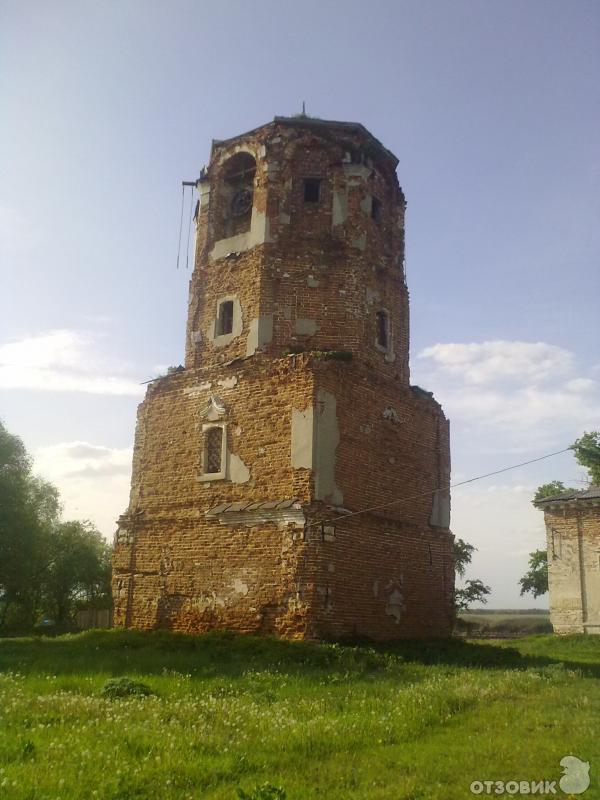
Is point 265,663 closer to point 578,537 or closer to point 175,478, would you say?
point 175,478

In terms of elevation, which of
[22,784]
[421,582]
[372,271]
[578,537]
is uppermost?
[372,271]

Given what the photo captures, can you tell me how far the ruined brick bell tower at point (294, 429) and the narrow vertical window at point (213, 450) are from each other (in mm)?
47

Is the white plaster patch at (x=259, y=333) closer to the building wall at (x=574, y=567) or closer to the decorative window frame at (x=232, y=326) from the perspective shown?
the decorative window frame at (x=232, y=326)

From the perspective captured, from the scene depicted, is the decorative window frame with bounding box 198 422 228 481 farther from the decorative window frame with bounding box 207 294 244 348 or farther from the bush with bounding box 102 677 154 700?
the bush with bounding box 102 677 154 700

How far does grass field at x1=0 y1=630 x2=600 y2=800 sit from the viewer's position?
5793mm

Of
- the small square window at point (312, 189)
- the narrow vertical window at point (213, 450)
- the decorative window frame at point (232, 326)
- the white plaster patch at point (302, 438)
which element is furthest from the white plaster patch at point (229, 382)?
the small square window at point (312, 189)

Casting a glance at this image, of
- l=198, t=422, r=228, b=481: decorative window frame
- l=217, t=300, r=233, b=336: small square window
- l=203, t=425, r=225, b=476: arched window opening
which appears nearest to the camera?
l=198, t=422, r=228, b=481: decorative window frame

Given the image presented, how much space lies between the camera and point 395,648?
1417 cm

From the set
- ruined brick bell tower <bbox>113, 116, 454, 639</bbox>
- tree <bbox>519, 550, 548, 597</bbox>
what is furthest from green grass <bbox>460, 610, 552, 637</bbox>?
ruined brick bell tower <bbox>113, 116, 454, 639</bbox>

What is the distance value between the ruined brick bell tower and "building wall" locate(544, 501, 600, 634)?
36.4ft

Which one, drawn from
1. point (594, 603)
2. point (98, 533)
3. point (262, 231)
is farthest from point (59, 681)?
point (98, 533)

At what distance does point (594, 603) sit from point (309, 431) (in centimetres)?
→ 1683

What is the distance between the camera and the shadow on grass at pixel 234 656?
11.2 metres

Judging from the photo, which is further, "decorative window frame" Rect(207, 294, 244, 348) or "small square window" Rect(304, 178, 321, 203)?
"small square window" Rect(304, 178, 321, 203)
